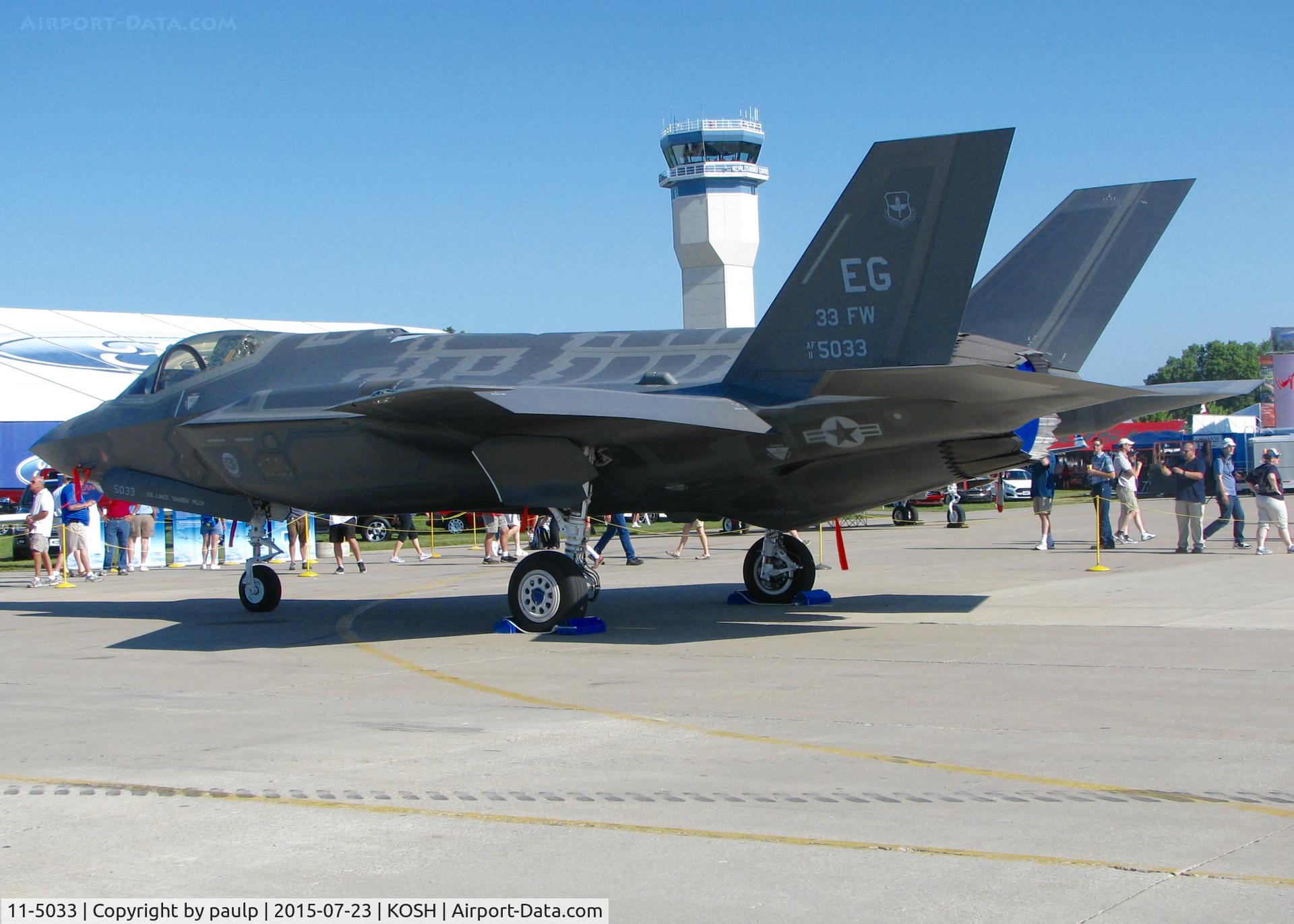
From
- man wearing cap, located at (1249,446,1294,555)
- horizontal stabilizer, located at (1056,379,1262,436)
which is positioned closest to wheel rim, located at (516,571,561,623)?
horizontal stabilizer, located at (1056,379,1262,436)

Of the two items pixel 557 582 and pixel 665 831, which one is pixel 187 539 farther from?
pixel 665 831

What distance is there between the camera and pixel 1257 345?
545 feet

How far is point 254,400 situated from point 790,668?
25.0 ft

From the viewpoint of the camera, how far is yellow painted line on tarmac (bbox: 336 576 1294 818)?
217 inches

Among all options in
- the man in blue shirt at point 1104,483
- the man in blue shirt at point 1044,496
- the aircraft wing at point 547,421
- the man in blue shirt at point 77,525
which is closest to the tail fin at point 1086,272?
the aircraft wing at point 547,421

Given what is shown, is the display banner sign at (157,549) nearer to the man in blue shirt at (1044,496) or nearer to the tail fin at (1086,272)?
the man in blue shirt at (1044,496)

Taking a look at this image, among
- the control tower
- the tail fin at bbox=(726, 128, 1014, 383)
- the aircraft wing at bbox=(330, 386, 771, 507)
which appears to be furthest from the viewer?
the control tower

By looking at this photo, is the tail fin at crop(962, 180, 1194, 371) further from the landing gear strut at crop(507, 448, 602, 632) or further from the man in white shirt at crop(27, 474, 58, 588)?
the man in white shirt at crop(27, 474, 58, 588)

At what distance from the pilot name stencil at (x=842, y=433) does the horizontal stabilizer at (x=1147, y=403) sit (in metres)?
1.88

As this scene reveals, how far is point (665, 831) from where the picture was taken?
521 centimetres

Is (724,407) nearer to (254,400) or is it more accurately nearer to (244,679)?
(244,679)

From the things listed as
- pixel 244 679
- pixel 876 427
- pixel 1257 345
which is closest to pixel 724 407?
pixel 876 427

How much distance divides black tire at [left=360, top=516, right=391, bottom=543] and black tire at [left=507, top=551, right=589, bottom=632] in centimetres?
2447

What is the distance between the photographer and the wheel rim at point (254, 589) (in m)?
15.3
